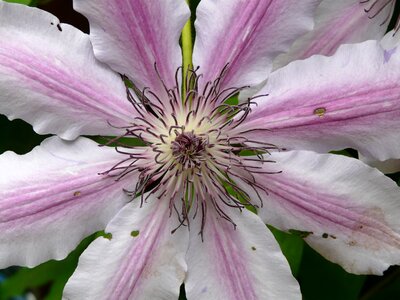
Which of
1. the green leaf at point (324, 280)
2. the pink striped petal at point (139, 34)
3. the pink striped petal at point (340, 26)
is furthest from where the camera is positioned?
the green leaf at point (324, 280)

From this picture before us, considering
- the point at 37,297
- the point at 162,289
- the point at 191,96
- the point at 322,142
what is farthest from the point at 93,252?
the point at 37,297

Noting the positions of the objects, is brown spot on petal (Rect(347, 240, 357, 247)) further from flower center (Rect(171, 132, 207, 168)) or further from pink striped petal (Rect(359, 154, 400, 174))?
flower center (Rect(171, 132, 207, 168))

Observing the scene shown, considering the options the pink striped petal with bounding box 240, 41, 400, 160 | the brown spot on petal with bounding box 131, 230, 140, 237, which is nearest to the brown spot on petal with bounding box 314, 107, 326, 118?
the pink striped petal with bounding box 240, 41, 400, 160

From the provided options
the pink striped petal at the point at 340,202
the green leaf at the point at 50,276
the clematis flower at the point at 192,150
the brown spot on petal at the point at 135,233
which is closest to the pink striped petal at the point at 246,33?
the clematis flower at the point at 192,150

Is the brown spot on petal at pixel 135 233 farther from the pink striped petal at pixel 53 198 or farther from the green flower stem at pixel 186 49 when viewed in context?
the green flower stem at pixel 186 49

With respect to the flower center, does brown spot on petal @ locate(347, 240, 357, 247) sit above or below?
below
